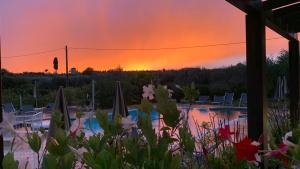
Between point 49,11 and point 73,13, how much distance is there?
78 cm

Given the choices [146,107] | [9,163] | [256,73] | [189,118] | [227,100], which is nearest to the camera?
[9,163]

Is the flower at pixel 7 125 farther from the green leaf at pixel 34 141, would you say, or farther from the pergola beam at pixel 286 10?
the pergola beam at pixel 286 10

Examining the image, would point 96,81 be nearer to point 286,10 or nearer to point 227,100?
point 227,100

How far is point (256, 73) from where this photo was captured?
3.25m

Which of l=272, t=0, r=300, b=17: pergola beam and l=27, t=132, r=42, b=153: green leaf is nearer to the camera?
l=27, t=132, r=42, b=153: green leaf

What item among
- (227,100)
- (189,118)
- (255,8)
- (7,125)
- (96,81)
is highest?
(255,8)

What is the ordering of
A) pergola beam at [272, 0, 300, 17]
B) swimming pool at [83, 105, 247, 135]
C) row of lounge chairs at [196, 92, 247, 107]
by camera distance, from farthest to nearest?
row of lounge chairs at [196, 92, 247, 107] < pergola beam at [272, 0, 300, 17] < swimming pool at [83, 105, 247, 135]

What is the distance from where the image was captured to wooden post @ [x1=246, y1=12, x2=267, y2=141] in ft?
10.4

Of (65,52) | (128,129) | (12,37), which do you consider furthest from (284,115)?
(65,52)

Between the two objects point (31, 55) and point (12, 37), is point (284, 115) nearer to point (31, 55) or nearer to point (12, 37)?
point (12, 37)

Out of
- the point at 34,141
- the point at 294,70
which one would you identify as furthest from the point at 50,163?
the point at 294,70

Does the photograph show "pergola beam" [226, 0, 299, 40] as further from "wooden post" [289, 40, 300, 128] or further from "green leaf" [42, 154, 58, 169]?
"green leaf" [42, 154, 58, 169]

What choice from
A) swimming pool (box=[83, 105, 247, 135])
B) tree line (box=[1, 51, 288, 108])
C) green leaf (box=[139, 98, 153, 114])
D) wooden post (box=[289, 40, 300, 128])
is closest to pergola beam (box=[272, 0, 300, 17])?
swimming pool (box=[83, 105, 247, 135])

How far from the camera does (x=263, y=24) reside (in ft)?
10.5
